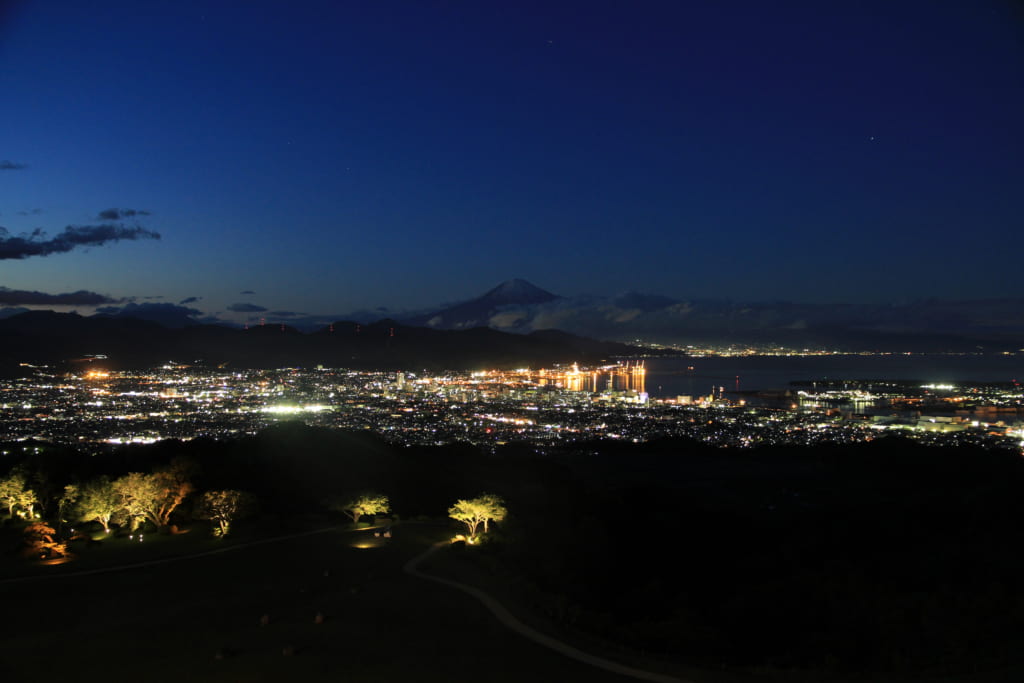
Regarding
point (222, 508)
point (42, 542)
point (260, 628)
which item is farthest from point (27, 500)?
point (260, 628)

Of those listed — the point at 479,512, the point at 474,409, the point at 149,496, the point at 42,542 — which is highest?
the point at 149,496

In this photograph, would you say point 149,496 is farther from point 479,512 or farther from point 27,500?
point 479,512

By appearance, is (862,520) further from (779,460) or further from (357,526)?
(357,526)

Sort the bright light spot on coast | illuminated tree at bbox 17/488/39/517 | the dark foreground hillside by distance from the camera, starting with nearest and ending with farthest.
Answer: the dark foreground hillside < illuminated tree at bbox 17/488/39/517 < the bright light spot on coast

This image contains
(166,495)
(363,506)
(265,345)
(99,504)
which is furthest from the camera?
(265,345)

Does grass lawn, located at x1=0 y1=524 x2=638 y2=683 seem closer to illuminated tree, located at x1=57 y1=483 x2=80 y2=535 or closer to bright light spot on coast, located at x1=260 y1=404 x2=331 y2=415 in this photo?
illuminated tree, located at x1=57 y1=483 x2=80 y2=535

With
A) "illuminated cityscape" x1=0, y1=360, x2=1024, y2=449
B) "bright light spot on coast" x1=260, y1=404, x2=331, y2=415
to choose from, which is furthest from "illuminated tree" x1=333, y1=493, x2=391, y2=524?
"bright light spot on coast" x1=260, y1=404, x2=331, y2=415

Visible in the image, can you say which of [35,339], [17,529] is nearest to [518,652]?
[17,529]
